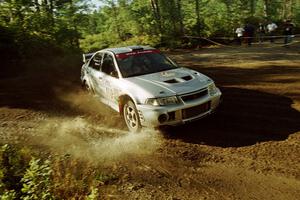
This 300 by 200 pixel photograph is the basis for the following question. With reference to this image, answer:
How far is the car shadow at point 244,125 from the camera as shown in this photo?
5.97 meters

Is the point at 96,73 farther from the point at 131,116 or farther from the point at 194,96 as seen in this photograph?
the point at 194,96

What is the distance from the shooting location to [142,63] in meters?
7.42

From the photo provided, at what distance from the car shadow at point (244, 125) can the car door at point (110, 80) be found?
153 centimetres

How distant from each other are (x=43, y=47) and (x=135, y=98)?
1469 centimetres

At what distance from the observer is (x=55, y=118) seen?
820 centimetres

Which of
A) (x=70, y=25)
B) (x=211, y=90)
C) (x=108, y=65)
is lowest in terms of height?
(x=211, y=90)

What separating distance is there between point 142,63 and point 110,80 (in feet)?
3.00

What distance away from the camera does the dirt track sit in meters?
4.55

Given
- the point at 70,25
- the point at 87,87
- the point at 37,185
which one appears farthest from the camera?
the point at 70,25

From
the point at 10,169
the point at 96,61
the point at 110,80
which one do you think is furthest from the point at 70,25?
the point at 10,169

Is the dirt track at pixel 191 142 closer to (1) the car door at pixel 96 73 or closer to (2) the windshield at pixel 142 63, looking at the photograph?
(1) the car door at pixel 96 73

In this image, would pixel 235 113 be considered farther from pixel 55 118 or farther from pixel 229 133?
pixel 55 118

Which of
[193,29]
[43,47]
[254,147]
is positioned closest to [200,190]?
[254,147]

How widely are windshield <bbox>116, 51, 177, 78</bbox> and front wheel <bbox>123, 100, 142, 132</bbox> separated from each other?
0.81 m
